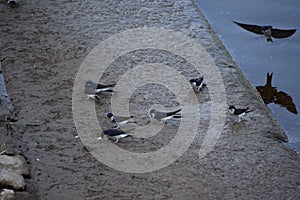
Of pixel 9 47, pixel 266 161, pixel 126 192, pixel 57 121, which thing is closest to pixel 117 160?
pixel 126 192

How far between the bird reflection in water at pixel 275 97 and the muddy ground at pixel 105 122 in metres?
0.28

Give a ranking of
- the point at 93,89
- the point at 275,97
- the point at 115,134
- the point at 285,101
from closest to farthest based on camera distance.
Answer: the point at 115,134 < the point at 93,89 < the point at 285,101 < the point at 275,97

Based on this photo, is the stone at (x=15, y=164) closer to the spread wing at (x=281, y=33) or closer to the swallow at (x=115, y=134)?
the swallow at (x=115, y=134)

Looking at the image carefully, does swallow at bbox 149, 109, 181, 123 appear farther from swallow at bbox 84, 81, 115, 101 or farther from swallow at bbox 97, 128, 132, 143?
swallow at bbox 84, 81, 115, 101

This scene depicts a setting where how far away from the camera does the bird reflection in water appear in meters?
9.30

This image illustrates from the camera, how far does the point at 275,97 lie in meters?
9.55

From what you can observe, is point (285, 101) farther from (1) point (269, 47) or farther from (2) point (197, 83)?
(1) point (269, 47)

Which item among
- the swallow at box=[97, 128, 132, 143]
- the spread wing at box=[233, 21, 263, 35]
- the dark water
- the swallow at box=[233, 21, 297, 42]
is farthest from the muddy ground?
the swallow at box=[233, 21, 297, 42]

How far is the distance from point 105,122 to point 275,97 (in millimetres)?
3104

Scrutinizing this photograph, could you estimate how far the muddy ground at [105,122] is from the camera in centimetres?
693

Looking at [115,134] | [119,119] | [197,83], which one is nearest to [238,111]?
[197,83]

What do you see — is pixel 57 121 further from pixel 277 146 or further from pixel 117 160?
pixel 277 146

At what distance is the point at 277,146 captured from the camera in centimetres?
785

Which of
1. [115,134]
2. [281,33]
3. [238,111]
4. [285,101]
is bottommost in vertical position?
[285,101]
